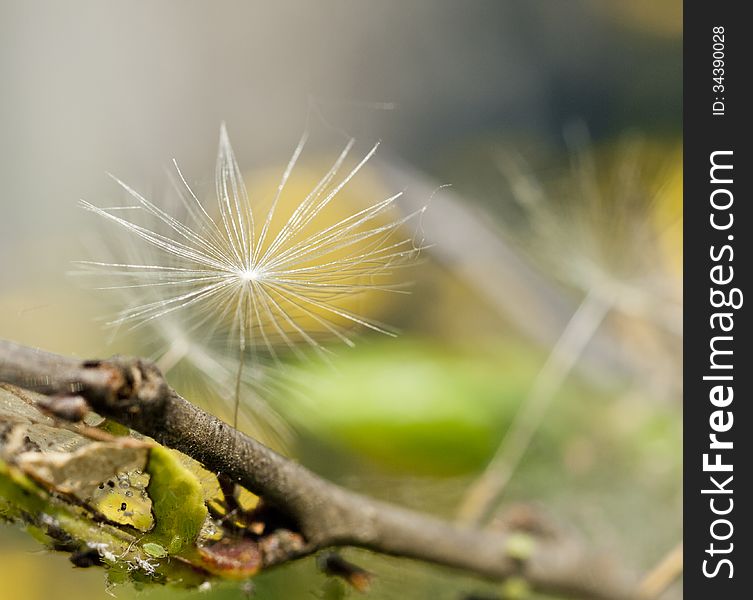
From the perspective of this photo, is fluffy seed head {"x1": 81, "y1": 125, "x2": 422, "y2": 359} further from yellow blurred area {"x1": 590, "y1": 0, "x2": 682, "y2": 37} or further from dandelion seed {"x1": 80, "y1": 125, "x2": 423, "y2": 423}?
yellow blurred area {"x1": 590, "y1": 0, "x2": 682, "y2": 37}

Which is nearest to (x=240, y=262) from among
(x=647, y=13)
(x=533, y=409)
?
(x=533, y=409)

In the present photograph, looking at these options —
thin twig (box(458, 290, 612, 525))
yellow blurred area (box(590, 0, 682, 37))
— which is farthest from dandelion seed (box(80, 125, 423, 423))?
yellow blurred area (box(590, 0, 682, 37))

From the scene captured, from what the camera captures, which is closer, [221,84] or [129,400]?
[129,400]

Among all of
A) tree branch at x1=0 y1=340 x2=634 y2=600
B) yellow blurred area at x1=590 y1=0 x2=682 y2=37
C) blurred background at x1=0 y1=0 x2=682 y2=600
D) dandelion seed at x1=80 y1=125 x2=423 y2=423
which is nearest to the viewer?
tree branch at x1=0 y1=340 x2=634 y2=600
